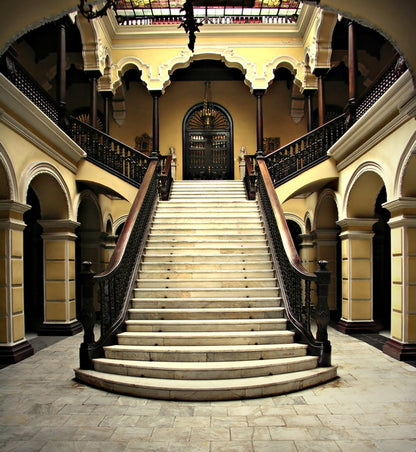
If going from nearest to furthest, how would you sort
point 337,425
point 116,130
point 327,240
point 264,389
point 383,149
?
point 337,425, point 264,389, point 383,149, point 327,240, point 116,130

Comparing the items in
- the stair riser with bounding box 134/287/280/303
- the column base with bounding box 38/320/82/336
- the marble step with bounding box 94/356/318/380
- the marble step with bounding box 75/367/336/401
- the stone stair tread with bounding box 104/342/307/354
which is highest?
the stair riser with bounding box 134/287/280/303

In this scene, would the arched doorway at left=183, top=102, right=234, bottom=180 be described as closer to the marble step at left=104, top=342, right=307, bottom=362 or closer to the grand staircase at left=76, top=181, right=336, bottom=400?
the grand staircase at left=76, top=181, right=336, bottom=400

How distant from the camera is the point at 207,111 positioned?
1498cm

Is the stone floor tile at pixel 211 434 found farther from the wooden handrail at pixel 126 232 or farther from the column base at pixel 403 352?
the column base at pixel 403 352

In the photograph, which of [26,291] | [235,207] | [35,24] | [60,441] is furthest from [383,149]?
[26,291]

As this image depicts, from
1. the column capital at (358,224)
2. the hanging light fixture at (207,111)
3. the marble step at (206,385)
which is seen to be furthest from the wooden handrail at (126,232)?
the hanging light fixture at (207,111)

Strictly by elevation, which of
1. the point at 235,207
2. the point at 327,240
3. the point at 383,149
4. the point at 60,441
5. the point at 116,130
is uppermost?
the point at 116,130

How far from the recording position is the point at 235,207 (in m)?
10.1

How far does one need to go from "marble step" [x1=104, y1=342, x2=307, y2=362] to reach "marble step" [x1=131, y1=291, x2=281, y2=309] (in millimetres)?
1017

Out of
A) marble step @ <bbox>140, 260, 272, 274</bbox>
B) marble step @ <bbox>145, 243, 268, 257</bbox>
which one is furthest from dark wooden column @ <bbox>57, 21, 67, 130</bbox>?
marble step @ <bbox>140, 260, 272, 274</bbox>

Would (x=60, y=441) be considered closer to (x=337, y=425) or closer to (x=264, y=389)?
(x=264, y=389)

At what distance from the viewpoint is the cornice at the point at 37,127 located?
21.0ft

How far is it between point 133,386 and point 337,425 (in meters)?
2.24

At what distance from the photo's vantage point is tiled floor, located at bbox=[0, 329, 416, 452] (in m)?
3.69
